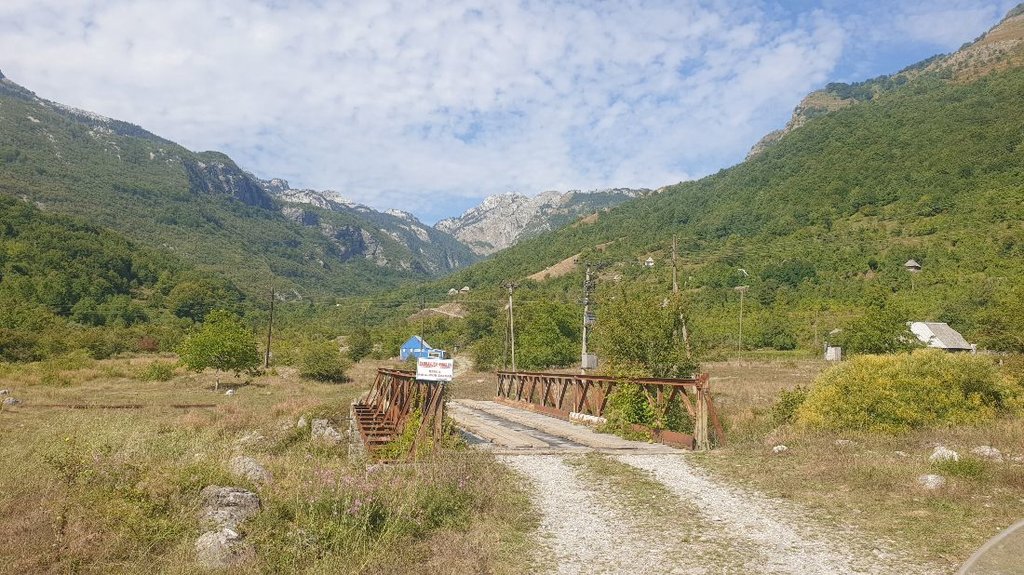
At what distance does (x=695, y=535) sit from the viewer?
6602 millimetres

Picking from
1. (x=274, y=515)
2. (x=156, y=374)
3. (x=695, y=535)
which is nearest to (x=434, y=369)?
(x=274, y=515)

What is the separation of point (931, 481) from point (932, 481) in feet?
0.04

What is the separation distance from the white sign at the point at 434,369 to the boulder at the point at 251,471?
2724 millimetres

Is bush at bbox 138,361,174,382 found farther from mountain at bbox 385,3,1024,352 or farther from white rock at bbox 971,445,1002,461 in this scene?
white rock at bbox 971,445,1002,461

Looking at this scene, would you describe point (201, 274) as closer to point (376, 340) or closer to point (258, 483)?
point (376, 340)

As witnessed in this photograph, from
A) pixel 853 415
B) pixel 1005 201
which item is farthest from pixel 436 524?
pixel 1005 201

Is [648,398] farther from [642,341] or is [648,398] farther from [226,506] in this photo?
[226,506]

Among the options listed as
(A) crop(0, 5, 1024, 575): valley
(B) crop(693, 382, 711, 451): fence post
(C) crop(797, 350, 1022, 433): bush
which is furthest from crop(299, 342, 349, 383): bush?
(C) crop(797, 350, 1022, 433): bush

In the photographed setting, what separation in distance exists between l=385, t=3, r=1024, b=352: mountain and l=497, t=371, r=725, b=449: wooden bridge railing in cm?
1652

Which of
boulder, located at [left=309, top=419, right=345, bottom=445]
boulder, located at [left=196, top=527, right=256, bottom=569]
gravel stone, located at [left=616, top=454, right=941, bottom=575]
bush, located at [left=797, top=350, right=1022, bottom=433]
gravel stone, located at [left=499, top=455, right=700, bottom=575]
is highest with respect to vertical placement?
bush, located at [left=797, top=350, right=1022, bottom=433]

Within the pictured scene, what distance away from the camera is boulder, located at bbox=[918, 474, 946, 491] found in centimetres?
782

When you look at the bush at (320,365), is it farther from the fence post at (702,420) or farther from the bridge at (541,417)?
the fence post at (702,420)

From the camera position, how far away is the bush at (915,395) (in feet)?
41.3

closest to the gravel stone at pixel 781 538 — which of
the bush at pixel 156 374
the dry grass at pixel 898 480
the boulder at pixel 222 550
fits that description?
the dry grass at pixel 898 480
